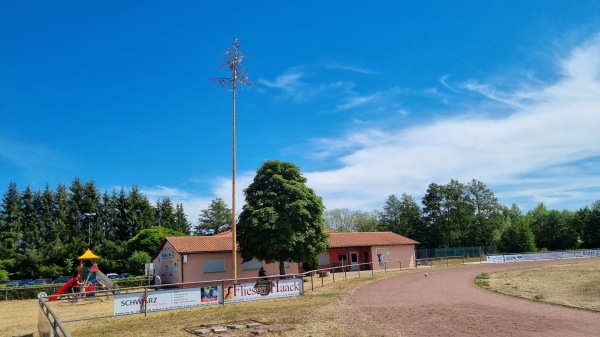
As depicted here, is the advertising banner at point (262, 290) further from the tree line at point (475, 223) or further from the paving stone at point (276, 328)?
the tree line at point (475, 223)

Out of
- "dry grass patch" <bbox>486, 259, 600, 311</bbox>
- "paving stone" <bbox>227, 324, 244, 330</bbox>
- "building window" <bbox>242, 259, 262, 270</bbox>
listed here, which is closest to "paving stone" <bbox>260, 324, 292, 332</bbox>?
"paving stone" <bbox>227, 324, 244, 330</bbox>

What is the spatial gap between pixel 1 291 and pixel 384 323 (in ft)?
96.2

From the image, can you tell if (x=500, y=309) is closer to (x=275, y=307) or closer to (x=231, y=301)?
(x=275, y=307)

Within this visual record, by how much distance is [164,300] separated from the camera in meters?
18.5

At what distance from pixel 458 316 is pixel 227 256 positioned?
79.3 ft

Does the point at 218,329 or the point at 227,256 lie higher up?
the point at 227,256

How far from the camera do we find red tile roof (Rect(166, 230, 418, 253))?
35625 mm

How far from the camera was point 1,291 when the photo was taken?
3091cm

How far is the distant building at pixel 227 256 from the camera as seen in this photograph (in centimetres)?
3497

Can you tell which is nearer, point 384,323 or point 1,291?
point 384,323

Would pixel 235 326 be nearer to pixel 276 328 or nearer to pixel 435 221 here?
pixel 276 328

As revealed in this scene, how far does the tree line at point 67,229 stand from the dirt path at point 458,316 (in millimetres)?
34784

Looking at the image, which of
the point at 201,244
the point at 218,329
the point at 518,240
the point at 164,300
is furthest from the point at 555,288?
the point at 518,240

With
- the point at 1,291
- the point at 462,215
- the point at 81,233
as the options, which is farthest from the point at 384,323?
the point at 462,215
